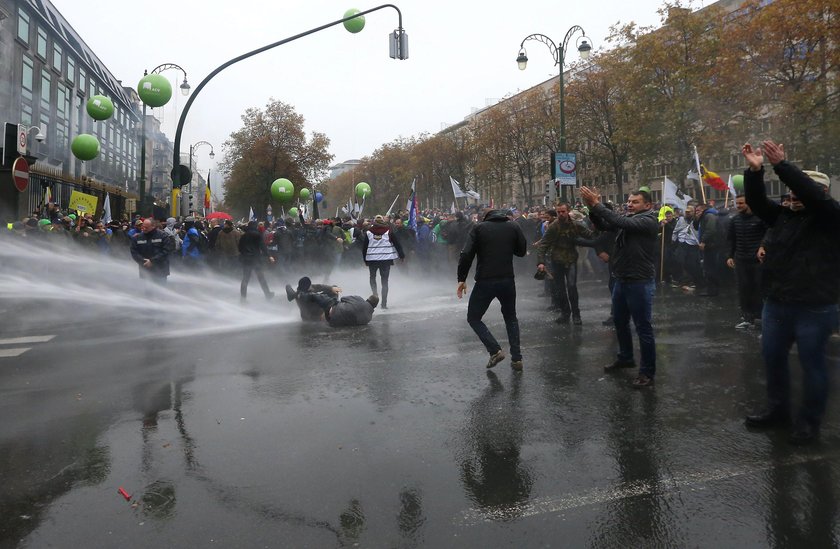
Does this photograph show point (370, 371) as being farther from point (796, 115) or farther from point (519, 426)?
point (796, 115)

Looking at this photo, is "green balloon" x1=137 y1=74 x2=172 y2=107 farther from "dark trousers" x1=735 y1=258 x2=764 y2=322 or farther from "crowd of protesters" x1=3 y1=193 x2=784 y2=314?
"dark trousers" x1=735 y1=258 x2=764 y2=322

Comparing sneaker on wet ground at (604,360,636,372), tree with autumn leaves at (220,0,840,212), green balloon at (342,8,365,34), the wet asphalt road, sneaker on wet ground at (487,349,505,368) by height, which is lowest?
the wet asphalt road

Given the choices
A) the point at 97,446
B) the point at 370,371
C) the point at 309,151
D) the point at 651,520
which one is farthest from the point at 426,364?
the point at 309,151

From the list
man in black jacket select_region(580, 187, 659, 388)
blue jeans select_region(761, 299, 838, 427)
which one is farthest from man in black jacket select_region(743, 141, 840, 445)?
man in black jacket select_region(580, 187, 659, 388)

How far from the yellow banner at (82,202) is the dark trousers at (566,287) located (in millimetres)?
15933

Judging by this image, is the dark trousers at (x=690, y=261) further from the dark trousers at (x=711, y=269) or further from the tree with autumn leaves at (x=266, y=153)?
the tree with autumn leaves at (x=266, y=153)

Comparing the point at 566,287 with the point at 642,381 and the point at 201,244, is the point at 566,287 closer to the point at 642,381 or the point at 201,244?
the point at 642,381

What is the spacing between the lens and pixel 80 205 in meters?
19.6

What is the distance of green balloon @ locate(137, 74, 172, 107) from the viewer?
15.4 m

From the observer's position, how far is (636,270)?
5.79 metres

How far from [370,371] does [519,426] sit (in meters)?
2.17

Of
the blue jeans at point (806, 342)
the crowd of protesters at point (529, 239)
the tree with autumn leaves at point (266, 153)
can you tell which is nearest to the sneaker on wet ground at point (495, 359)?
the crowd of protesters at point (529, 239)

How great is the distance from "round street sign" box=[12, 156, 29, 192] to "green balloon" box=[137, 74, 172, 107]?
3.91 m

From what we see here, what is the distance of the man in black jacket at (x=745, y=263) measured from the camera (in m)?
8.42
